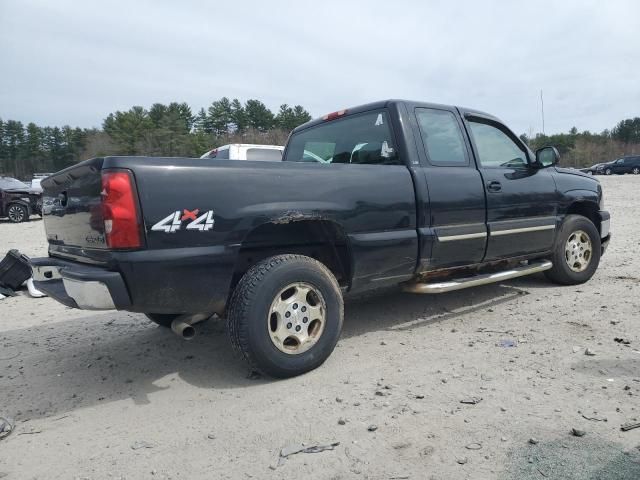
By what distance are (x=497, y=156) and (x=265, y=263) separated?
2.86 m

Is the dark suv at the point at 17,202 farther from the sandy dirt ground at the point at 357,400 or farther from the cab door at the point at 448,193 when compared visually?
the cab door at the point at 448,193

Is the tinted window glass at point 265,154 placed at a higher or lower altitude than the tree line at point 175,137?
lower

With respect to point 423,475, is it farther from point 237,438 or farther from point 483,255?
point 483,255

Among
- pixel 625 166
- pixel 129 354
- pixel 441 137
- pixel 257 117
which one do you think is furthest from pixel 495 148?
pixel 257 117

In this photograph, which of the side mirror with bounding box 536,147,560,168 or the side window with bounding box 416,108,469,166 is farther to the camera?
the side mirror with bounding box 536,147,560,168

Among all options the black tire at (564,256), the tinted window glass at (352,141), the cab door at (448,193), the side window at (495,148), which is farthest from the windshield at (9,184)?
the black tire at (564,256)

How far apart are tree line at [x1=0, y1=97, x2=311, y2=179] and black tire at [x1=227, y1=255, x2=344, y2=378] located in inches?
1332

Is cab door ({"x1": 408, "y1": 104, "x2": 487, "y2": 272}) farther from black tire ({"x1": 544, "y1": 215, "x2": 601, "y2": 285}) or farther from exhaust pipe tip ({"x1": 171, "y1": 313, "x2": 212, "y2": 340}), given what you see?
exhaust pipe tip ({"x1": 171, "y1": 313, "x2": 212, "y2": 340})

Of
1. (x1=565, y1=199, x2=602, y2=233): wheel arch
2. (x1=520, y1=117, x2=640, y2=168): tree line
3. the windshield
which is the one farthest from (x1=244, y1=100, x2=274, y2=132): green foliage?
(x1=565, y1=199, x2=602, y2=233): wheel arch

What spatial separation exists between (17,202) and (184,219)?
15839 millimetres

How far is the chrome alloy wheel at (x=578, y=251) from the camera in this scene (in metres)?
5.04

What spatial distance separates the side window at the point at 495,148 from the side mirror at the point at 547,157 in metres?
0.15

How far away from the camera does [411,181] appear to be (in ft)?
11.7

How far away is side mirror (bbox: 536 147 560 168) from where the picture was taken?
15.3ft
